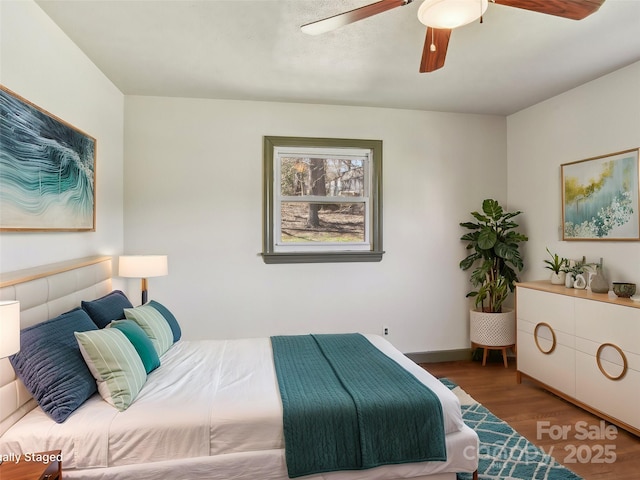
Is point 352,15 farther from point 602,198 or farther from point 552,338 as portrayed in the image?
point 552,338

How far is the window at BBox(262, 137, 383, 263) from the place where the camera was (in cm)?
386

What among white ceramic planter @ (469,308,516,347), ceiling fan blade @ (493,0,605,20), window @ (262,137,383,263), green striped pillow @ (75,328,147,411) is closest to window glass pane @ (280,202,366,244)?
window @ (262,137,383,263)

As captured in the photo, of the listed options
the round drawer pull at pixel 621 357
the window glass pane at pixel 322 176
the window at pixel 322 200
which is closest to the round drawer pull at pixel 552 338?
the round drawer pull at pixel 621 357

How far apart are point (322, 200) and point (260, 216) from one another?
0.68 metres

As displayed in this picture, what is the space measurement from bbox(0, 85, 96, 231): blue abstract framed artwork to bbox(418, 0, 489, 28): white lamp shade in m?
2.01

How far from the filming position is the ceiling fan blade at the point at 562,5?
1604mm

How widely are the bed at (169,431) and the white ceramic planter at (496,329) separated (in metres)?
2.07

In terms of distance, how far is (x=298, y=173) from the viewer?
397cm

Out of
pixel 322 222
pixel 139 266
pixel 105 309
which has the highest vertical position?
pixel 322 222

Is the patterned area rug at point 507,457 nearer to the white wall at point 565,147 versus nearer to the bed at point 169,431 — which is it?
the bed at point 169,431

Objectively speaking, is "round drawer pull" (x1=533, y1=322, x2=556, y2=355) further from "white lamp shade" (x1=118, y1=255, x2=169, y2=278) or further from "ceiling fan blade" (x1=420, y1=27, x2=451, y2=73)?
"white lamp shade" (x1=118, y1=255, x2=169, y2=278)

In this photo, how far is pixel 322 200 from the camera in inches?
158

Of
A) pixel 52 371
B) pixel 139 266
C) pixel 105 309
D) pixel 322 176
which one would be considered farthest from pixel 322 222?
pixel 52 371

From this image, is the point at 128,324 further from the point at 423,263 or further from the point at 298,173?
the point at 423,263
